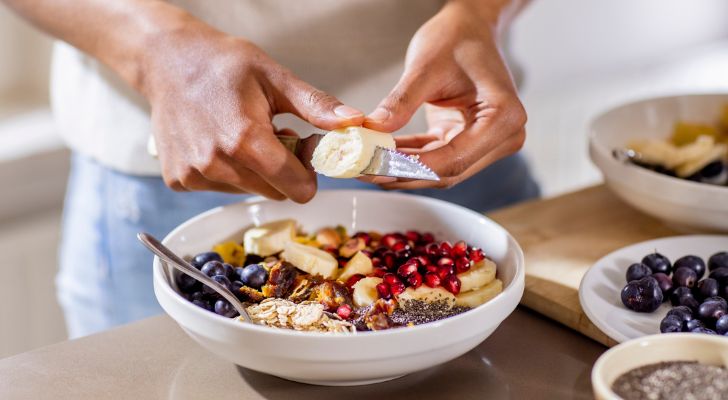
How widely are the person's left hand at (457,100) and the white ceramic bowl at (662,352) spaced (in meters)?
0.34

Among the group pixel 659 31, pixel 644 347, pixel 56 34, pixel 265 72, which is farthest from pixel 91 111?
pixel 659 31

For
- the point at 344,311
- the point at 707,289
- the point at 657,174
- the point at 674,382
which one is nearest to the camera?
the point at 674,382

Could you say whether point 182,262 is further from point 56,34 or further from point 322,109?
point 56,34

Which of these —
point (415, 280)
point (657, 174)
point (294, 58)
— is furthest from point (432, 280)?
point (294, 58)

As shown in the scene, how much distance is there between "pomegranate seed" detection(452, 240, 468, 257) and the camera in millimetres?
1049

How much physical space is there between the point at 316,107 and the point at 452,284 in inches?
9.9

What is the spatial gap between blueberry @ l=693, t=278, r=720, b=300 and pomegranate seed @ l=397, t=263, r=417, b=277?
339 millimetres

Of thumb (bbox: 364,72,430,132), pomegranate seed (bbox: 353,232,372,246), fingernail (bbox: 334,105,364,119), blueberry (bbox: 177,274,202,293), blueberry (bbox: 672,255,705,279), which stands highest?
fingernail (bbox: 334,105,364,119)

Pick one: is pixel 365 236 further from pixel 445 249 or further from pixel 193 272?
pixel 193 272

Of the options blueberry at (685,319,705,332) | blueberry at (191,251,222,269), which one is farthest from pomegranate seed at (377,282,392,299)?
blueberry at (685,319,705,332)

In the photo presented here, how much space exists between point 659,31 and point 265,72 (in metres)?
2.43

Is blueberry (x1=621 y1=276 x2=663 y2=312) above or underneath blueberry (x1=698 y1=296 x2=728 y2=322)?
underneath

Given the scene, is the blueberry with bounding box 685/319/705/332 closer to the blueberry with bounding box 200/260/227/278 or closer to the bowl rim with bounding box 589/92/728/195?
the bowl rim with bounding box 589/92/728/195

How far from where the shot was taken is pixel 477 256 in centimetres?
105
